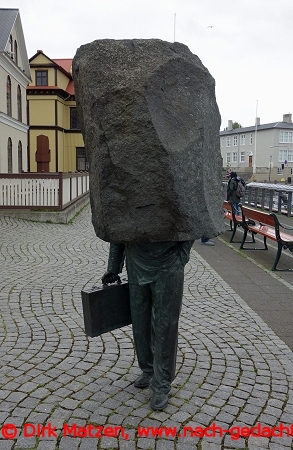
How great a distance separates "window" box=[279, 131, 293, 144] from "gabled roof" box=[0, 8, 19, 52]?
200ft

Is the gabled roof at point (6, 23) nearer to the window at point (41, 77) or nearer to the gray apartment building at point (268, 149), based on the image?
the window at point (41, 77)

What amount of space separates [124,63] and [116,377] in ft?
8.43

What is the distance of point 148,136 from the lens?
9.68 ft

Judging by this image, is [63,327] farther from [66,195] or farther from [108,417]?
[66,195]

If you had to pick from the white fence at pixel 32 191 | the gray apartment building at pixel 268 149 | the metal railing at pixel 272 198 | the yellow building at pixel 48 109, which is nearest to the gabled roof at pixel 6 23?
the yellow building at pixel 48 109

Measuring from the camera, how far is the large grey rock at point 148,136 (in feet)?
9.67

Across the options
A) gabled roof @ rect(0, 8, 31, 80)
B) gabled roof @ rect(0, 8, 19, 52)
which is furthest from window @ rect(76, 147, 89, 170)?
gabled roof @ rect(0, 8, 19, 52)

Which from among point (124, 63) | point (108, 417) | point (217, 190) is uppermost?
point (124, 63)

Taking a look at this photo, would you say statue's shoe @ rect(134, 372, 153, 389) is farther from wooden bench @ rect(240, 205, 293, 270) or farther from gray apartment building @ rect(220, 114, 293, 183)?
gray apartment building @ rect(220, 114, 293, 183)

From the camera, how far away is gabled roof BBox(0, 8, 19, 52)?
941 inches

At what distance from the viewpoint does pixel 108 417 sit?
3371mm

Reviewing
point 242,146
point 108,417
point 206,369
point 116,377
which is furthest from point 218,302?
point 242,146

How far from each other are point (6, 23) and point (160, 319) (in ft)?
86.2

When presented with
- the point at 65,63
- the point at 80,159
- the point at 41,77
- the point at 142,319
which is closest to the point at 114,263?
the point at 142,319
